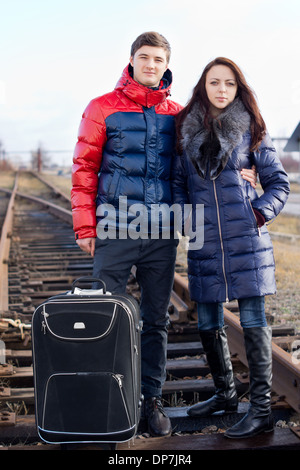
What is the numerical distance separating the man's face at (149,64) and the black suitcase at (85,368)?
3.75 ft

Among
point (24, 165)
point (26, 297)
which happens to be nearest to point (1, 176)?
point (24, 165)

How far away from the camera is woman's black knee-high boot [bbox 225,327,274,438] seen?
3080 mm

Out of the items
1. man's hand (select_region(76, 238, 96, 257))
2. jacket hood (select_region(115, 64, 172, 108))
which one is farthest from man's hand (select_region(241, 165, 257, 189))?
man's hand (select_region(76, 238, 96, 257))

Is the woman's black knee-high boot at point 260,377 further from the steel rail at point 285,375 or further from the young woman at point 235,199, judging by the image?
the steel rail at point 285,375

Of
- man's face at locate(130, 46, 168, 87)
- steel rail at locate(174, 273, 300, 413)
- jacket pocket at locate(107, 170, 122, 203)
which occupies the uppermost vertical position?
man's face at locate(130, 46, 168, 87)

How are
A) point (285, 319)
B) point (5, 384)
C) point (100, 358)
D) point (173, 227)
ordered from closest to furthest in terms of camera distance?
point (100, 358) → point (173, 227) → point (5, 384) → point (285, 319)

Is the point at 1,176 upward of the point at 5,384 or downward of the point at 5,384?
upward

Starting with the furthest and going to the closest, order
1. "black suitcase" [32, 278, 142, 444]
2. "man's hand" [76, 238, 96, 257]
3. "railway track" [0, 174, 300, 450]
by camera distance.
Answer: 1. "man's hand" [76, 238, 96, 257]
2. "railway track" [0, 174, 300, 450]
3. "black suitcase" [32, 278, 142, 444]

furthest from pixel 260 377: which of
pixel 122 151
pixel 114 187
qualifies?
pixel 122 151

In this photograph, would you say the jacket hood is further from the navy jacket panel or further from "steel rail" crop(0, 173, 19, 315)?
"steel rail" crop(0, 173, 19, 315)

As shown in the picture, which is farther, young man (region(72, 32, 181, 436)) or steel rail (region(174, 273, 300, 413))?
steel rail (region(174, 273, 300, 413))

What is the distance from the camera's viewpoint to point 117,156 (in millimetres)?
3197

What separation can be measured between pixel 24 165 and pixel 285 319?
47.8m
